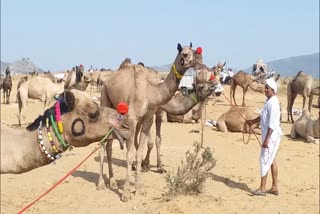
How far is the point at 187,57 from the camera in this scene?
7.69 meters

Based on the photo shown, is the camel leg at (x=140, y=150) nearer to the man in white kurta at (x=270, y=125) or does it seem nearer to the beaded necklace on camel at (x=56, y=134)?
the man in white kurta at (x=270, y=125)

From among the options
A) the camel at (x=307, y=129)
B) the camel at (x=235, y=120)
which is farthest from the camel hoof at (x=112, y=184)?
the camel at (x=307, y=129)

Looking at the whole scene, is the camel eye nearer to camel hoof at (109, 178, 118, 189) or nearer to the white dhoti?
the white dhoti

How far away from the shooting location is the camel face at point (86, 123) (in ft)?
12.3

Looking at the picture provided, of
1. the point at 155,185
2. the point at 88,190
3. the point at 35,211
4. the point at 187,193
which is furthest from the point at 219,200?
the point at 35,211

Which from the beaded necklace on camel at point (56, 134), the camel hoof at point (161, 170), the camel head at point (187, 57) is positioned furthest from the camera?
the camel hoof at point (161, 170)

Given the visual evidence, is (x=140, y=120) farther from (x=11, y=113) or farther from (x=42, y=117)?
(x=11, y=113)

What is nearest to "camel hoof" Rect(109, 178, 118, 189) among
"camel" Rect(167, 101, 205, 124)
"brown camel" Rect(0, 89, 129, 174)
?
"brown camel" Rect(0, 89, 129, 174)

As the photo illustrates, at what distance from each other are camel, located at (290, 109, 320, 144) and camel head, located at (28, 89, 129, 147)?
37.8 ft

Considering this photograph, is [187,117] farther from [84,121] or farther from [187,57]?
[84,121]

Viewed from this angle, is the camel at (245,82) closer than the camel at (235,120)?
No

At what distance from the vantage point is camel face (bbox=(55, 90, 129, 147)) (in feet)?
12.3

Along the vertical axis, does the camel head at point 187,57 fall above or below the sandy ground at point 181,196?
above

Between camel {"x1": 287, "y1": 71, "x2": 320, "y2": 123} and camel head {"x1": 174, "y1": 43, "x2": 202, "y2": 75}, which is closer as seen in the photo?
camel head {"x1": 174, "y1": 43, "x2": 202, "y2": 75}
